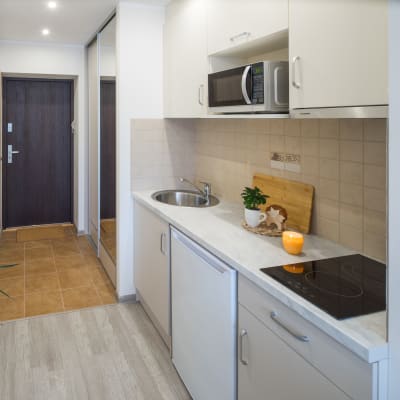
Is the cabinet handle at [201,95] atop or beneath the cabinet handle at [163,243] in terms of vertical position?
atop

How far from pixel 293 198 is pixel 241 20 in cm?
94

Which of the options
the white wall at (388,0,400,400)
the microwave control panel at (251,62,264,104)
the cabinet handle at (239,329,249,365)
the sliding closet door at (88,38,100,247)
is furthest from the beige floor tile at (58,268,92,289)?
the white wall at (388,0,400,400)

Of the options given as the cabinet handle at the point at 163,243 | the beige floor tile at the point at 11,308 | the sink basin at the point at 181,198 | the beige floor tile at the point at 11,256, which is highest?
the sink basin at the point at 181,198

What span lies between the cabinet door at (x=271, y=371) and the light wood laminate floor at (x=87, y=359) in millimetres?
793

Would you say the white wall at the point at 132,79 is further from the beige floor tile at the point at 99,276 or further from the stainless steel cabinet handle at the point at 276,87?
the stainless steel cabinet handle at the point at 276,87

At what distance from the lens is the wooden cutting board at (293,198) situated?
2.14 metres

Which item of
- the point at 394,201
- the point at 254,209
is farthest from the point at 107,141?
the point at 394,201

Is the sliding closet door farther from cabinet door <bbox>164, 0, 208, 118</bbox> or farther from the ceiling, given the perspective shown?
cabinet door <bbox>164, 0, 208, 118</bbox>

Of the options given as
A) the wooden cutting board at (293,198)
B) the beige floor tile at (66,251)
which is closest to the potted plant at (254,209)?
the wooden cutting board at (293,198)

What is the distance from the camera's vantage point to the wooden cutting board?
2.14 m

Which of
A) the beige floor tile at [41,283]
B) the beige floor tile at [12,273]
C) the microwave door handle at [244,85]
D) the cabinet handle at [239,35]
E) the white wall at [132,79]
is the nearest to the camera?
the microwave door handle at [244,85]

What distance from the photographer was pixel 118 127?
3254mm

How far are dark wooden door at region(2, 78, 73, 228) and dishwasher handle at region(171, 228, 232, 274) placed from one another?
Result: 3951 mm

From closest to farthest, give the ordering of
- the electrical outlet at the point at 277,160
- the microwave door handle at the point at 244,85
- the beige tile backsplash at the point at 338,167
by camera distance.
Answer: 1. the beige tile backsplash at the point at 338,167
2. the microwave door handle at the point at 244,85
3. the electrical outlet at the point at 277,160
